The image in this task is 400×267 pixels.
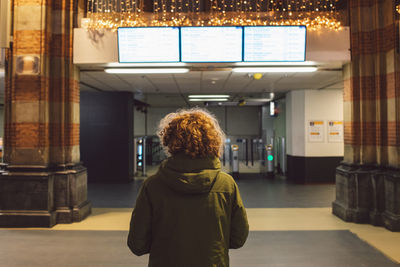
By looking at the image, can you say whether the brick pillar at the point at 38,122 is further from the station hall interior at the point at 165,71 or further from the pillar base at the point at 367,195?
the pillar base at the point at 367,195

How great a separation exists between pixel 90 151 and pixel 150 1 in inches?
215

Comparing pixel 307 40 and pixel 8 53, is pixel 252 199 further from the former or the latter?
pixel 8 53

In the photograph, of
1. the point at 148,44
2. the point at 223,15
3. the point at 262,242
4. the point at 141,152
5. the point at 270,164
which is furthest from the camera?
the point at 141,152

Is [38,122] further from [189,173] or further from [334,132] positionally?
[334,132]

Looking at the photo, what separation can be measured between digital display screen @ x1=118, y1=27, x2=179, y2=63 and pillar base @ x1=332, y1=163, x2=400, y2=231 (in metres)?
3.78

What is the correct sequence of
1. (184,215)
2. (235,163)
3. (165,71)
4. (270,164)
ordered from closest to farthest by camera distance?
(184,215)
(165,71)
(270,164)
(235,163)

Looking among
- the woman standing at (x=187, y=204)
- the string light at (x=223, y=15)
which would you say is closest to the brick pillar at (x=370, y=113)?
the string light at (x=223, y=15)

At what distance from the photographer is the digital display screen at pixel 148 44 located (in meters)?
5.10

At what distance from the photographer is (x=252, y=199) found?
709 centimetres

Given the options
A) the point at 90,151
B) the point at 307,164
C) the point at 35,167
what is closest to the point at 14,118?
the point at 35,167

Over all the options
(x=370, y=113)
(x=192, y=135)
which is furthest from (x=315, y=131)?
(x=192, y=135)

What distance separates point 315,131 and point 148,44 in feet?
20.1

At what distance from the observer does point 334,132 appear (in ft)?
29.6

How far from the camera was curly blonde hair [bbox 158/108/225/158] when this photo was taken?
57.6 inches
